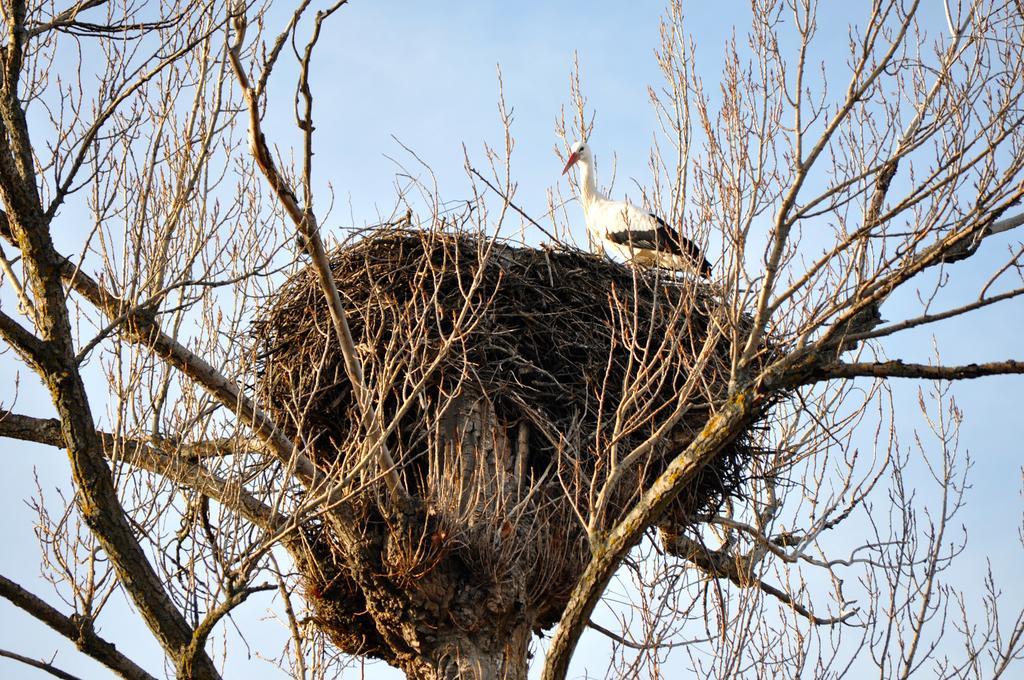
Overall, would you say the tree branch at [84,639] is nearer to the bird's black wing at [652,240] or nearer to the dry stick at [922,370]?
the dry stick at [922,370]

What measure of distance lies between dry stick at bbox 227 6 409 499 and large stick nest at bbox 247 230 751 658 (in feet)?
0.86

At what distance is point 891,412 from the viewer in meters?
7.12

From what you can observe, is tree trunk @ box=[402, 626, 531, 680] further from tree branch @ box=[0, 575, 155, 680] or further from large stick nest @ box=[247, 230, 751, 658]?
tree branch @ box=[0, 575, 155, 680]

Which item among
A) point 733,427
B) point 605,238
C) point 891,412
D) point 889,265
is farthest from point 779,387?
point 605,238

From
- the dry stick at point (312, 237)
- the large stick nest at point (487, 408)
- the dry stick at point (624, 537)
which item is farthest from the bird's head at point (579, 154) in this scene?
the dry stick at point (624, 537)

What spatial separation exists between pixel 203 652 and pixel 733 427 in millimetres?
2277

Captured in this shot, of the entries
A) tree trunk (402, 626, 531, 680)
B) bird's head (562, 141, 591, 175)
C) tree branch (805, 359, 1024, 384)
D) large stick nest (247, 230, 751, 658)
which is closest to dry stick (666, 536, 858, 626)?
large stick nest (247, 230, 751, 658)

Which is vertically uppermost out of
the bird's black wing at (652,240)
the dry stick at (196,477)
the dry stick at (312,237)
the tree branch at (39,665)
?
the bird's black wing at (652,240)

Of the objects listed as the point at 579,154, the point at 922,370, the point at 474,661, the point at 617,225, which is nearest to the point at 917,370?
the point at 922,370

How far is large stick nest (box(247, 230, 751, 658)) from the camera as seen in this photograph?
18.7 feet

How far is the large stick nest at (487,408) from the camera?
571cm

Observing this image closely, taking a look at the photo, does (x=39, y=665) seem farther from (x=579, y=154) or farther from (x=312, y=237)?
(x=579, y=154)

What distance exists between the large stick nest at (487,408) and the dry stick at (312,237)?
10.3 inches

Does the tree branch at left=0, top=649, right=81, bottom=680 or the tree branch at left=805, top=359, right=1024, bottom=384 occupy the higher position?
the tree branch at left=805, top=359, right=1024, bottom=384
